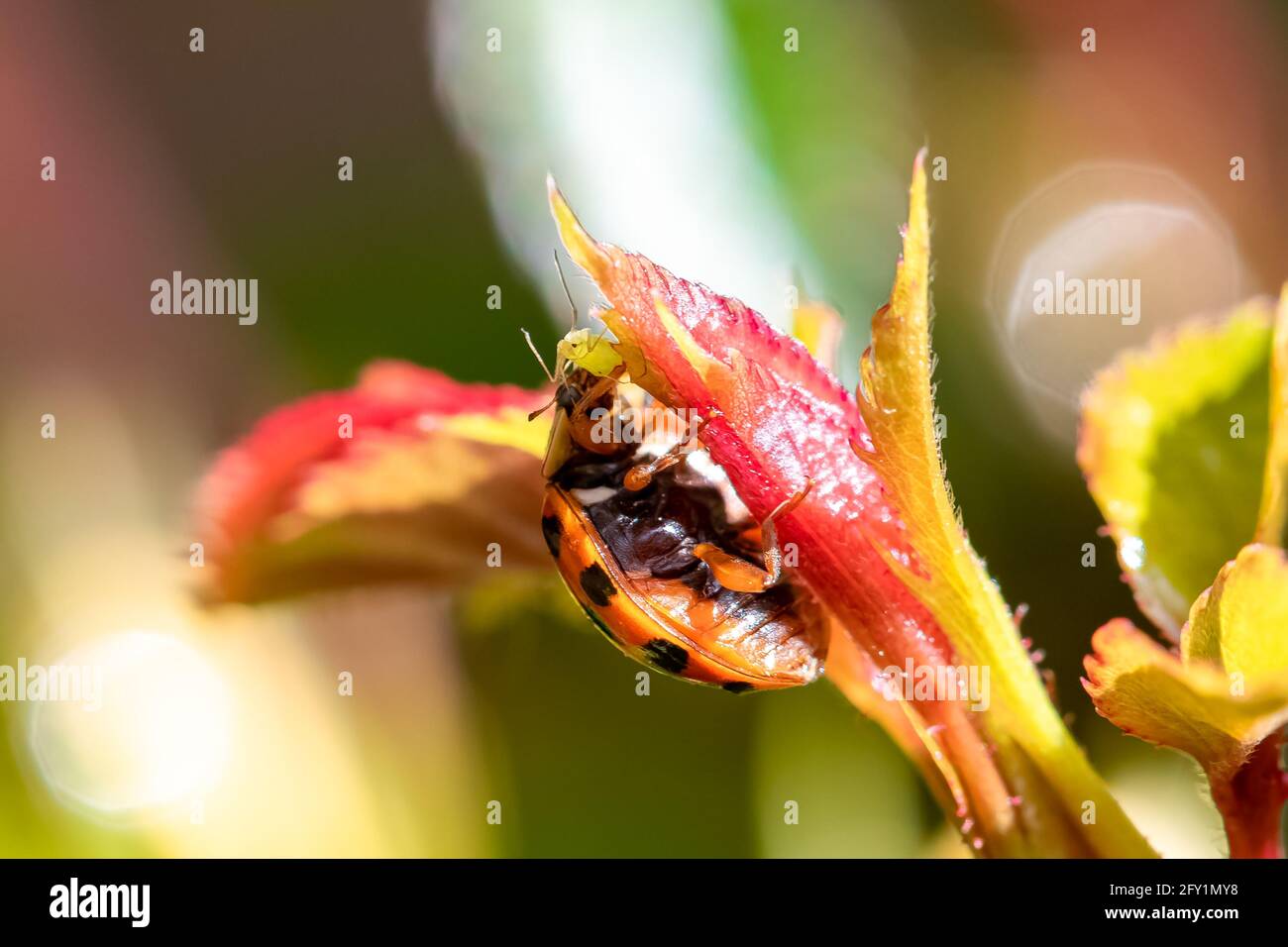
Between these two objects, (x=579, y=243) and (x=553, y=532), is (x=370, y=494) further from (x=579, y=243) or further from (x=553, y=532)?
(x=579, y=243)

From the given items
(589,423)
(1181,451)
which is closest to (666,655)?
(589,423)

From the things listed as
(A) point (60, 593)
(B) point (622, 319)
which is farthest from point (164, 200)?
(B) point (622, 319)

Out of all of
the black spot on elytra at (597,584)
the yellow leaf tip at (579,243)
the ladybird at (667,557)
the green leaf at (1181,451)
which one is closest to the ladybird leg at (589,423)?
the ladybird at (667,557)

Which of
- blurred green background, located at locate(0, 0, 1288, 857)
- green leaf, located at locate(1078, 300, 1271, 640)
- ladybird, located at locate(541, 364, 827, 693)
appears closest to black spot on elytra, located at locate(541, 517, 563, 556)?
ladybird, located at locate(541, 364, 827, 693)

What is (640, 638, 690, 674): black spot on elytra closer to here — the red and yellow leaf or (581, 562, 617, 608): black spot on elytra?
(581, 562, 617, 608): black spot on elytra

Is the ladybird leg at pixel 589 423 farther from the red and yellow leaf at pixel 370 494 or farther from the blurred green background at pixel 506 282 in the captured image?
the blurred green background at pixel 506 282

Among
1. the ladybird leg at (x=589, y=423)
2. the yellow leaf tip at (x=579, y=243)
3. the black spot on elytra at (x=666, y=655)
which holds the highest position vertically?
the yellow leaf tip at (x=579, y=243)

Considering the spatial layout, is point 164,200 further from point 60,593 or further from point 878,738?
point 878,738
